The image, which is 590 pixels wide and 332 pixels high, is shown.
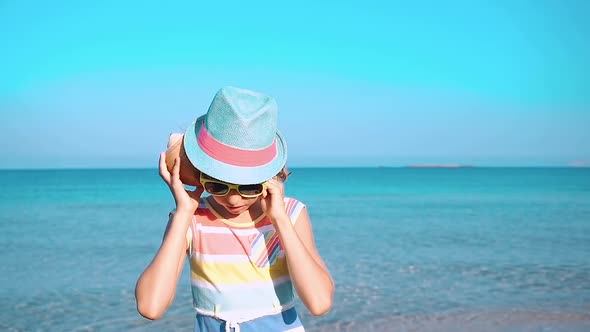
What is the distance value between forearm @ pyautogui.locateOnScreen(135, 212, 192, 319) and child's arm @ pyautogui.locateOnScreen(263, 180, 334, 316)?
313mm

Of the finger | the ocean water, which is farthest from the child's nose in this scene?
the ocean water

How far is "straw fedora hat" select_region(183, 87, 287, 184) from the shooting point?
2254 mm

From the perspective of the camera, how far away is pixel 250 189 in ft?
7.62

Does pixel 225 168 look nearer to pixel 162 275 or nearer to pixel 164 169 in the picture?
pixel 164 169

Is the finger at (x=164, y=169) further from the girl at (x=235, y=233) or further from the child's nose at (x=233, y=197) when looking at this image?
the child's nose at (x=233, y=197)

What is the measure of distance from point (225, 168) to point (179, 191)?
205 mm

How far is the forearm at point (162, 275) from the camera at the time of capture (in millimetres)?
2301

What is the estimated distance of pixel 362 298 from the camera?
343 inches

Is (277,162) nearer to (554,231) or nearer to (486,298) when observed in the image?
(486,298)

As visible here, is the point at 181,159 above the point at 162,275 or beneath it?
above

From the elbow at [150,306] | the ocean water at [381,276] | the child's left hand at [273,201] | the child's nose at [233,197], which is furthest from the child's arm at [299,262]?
the ocean water at [381,276]

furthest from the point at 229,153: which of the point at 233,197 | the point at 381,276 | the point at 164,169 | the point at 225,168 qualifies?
the point at 381,276

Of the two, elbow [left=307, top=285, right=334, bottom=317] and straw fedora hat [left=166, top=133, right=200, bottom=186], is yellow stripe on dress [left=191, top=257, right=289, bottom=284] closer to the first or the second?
elbow [left=307, top=285, right=334, bottom=317]

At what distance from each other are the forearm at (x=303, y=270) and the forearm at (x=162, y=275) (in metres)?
0.34
